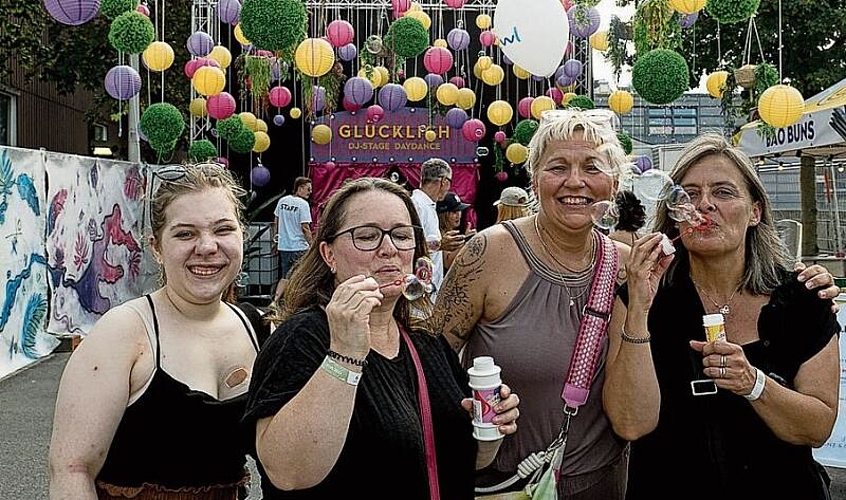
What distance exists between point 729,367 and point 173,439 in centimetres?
138

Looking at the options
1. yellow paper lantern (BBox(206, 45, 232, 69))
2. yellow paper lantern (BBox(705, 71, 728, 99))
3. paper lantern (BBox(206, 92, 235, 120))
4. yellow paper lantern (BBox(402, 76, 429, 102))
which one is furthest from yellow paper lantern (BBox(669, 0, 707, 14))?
yellow paper lantern (BBox(206, 45, 232, 69))

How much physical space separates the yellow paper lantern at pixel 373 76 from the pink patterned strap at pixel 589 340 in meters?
10.1

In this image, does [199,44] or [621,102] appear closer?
[621,102]

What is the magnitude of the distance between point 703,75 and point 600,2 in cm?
1132

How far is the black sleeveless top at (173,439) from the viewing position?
2.02 m

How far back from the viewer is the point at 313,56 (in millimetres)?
10164

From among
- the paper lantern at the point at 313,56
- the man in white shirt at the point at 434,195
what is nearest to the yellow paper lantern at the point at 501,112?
the paper lantern at the point at 313,56

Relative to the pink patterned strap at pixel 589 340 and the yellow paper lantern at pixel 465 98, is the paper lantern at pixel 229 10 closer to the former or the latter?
the yellow paper lantern at pixel 465 98

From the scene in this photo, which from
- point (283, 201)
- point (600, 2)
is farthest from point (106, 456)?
point (283, 201)

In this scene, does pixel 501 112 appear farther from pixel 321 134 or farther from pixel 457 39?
pixel 321 134

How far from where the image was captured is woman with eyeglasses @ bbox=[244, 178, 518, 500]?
1.80m

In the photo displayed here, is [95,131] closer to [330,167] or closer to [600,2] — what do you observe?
[330,167]

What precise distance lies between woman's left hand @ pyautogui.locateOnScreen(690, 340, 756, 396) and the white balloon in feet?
25.6

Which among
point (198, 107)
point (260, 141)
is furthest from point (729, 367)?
Answer: point (260, 141)
